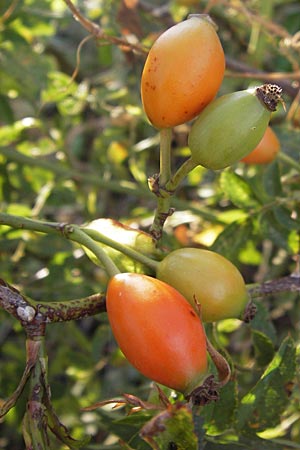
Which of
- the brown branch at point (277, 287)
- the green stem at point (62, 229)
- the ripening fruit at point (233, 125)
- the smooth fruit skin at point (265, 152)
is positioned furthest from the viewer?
the smooth fruit skin at point (265, 152)

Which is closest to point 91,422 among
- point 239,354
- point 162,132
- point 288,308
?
point 239,354

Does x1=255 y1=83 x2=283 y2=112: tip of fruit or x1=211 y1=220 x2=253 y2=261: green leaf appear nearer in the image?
x1=255 y1=83 x2=283 y2=112: tip of fruit

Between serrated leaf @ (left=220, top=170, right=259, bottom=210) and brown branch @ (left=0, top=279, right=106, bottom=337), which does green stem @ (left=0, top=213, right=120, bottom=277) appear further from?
serrated leaf @ (left=220, top=170, right=259, bottom=210)

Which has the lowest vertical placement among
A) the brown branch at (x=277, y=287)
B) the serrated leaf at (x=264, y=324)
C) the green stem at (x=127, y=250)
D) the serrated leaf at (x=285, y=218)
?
the serrated leaf at (x=264, y=324)

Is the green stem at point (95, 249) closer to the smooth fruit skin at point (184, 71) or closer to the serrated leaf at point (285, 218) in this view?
the smooth fruit skin at point (184, 71)

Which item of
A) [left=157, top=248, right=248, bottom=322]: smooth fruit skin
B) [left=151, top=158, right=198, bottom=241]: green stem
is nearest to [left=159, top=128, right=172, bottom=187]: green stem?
[left=151, top=158, right=198, bottom=241]: green stem

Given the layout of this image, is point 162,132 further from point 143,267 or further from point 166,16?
point 166,16

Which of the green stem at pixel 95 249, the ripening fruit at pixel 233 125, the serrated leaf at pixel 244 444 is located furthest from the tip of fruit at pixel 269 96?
the serrated leaf at pixel 244 444
